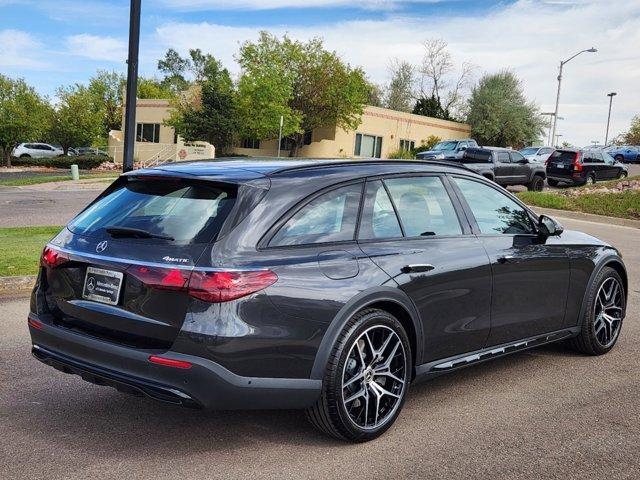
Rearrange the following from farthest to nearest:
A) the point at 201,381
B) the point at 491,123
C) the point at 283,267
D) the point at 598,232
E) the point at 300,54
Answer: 1. the point at 491,123
2. the point at 300,54
3. the point at 598,232
4. the point at 283,267
5. the point at 201,381

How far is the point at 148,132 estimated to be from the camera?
52812 millimetres

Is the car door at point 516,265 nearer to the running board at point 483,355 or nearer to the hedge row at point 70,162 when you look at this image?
the running board at point 483,355

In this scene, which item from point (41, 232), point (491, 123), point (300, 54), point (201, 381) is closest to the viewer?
point (201, 381)

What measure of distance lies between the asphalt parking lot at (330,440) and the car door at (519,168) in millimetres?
21603

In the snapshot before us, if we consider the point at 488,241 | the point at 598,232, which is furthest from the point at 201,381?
the point at 598,232

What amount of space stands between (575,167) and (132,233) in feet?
92.0

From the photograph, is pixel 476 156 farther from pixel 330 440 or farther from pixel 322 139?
pixel 322 139

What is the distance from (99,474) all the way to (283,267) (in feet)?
4.60

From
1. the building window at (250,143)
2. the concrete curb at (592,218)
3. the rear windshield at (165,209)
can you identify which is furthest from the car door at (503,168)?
the building window at (250,143)

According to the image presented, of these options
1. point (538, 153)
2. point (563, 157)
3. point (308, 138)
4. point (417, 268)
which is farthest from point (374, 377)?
point (308, 138)

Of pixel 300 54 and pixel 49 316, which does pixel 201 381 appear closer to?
pixel 49 316

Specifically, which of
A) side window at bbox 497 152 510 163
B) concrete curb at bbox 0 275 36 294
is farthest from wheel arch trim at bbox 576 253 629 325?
side window at bbox 497 152 510 163

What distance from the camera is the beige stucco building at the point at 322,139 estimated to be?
49.2 metres

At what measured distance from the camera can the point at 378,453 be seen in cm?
392
